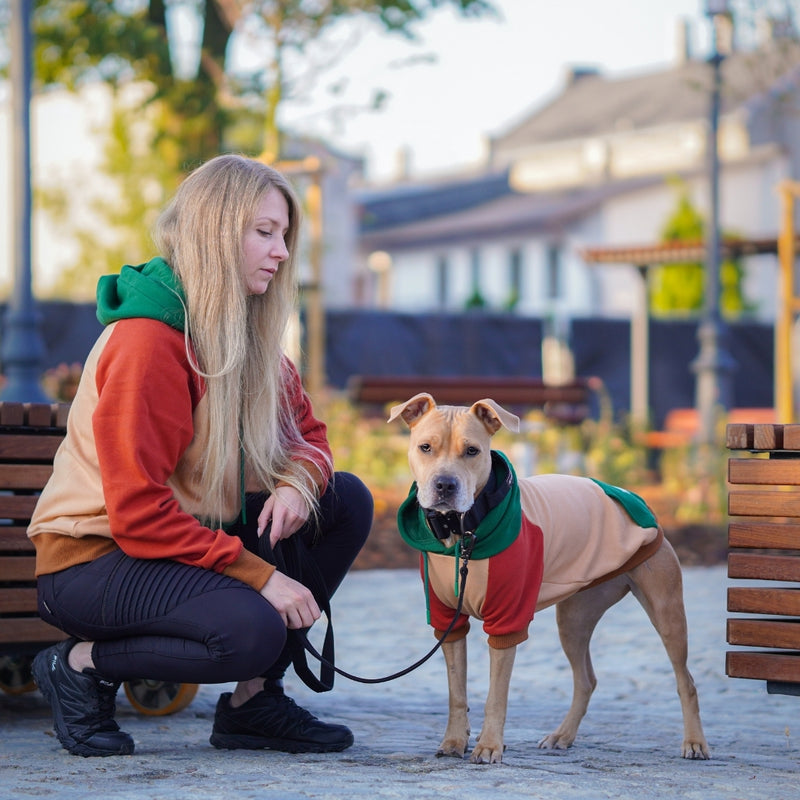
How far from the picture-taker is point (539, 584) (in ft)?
12.9

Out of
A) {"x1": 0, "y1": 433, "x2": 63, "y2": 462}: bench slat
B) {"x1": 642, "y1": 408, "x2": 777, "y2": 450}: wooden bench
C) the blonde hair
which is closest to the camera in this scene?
the blonde hair

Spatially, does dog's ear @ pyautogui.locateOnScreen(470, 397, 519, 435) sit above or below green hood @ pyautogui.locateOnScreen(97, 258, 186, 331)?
below

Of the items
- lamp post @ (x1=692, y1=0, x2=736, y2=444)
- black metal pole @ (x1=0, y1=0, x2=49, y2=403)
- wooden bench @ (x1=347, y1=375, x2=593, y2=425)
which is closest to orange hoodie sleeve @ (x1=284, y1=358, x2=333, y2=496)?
black metal pole @ (x1=0, y1=0, x2=49, y2=403)

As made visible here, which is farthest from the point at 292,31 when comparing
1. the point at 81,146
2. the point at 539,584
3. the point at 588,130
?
the point at 588,130

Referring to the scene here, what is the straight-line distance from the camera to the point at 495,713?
154 inches

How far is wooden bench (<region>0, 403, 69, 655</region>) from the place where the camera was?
4258 millimetres

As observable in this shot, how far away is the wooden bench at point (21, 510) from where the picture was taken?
4258 millimetres

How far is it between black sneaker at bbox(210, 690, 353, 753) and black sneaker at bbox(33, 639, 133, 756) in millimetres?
343

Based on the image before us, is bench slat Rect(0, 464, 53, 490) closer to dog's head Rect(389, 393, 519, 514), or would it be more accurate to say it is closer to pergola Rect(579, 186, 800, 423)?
dog's head Rect(389, 393, 519, 514)

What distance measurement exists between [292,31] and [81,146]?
2062 cm

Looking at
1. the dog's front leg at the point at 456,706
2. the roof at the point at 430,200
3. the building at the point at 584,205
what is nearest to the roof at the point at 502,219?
the building at the point at 584,205

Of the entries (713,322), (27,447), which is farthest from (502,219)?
(27,447)

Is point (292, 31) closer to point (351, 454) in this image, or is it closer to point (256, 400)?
point (351, 454)

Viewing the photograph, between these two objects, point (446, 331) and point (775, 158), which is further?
point (775, 158)
